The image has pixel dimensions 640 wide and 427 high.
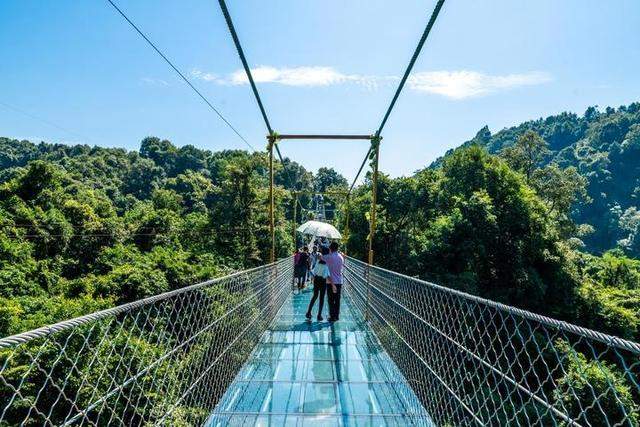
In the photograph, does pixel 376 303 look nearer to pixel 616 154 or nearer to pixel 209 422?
pixel 209 422

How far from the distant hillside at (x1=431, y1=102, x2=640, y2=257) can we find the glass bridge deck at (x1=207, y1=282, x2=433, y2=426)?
56.7 metres

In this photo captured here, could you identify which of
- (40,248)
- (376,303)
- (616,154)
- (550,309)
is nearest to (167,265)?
(40,248)

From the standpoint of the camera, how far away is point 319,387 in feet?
11.1

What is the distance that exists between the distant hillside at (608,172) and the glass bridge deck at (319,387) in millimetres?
56669

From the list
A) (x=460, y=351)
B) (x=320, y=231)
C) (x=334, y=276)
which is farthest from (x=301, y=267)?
(x=460, y=351)

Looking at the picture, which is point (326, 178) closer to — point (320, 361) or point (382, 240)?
point (382, 240)

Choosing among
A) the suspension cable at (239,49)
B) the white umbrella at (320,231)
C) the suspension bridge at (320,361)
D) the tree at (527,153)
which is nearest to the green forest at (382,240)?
the tree at (527,153)

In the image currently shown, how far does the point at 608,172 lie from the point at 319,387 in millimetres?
87819

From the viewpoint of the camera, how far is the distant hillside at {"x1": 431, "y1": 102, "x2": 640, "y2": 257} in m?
66.6

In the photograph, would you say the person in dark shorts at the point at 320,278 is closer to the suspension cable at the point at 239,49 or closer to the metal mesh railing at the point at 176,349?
the metal mesh railing at the point at 176,349

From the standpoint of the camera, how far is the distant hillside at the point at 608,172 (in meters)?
66.6

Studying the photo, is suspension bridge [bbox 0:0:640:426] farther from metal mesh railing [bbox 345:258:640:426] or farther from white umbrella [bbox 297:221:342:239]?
white umbrella [bbox 297:221:342:239]

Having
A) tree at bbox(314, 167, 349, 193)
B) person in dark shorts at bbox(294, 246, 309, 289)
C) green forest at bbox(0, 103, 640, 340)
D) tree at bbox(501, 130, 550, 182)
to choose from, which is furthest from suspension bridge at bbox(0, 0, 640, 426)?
tree at bbox(314, 167, 349, 193)

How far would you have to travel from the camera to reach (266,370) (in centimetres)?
378
